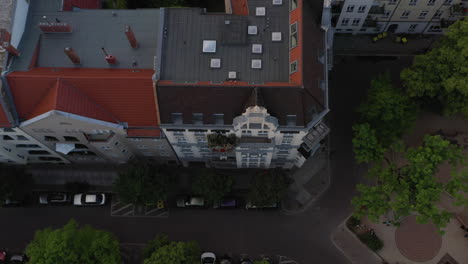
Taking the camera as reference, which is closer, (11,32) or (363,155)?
(11,32)

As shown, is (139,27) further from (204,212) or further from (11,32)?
(204,212)

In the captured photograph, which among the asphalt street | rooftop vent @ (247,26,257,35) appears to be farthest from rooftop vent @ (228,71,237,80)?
the asphalt street

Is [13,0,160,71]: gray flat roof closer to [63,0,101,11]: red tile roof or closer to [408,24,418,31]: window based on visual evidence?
[63,0,101,11]: red tile roof

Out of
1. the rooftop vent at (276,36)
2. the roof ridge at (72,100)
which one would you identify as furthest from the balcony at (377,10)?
the roof ridge at (72,100)

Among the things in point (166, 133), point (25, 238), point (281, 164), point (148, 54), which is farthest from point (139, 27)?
A: point (25, 238)

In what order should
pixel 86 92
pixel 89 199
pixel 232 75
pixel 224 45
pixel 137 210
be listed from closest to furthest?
pixel 232 75, pixel 224 45, pixel 86 92, pixel 89 199, pixel 137 210

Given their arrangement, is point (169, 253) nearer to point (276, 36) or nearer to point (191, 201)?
point (191, 201)

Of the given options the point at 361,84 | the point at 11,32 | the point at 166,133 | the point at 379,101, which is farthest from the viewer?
the point at 361,84

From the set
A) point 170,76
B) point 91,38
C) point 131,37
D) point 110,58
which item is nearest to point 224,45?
point 170,76

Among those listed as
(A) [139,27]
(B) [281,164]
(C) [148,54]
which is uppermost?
(A) [139,27]
